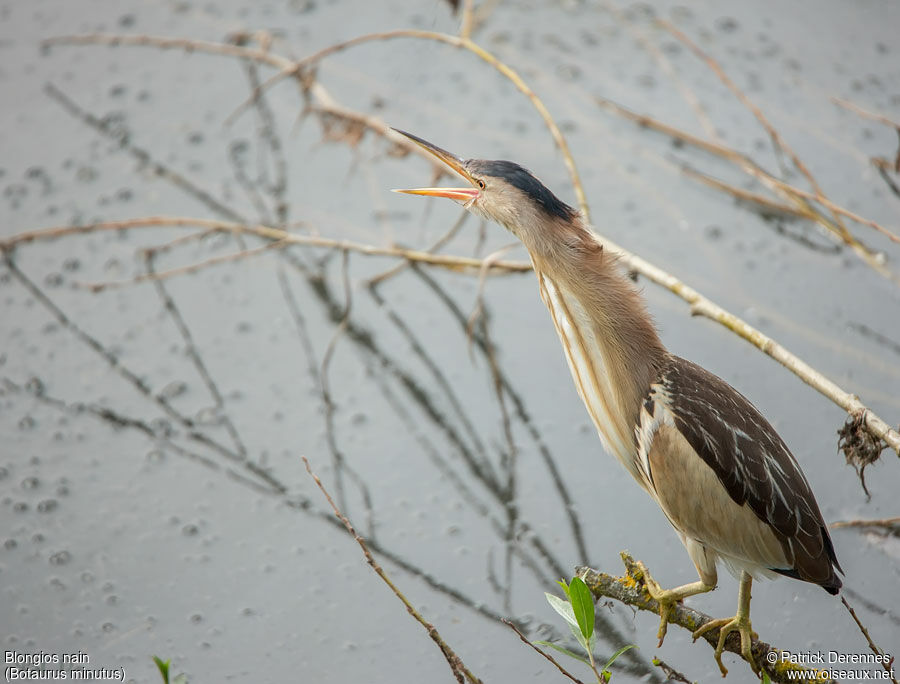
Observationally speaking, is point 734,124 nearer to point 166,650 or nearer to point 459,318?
point 459,318

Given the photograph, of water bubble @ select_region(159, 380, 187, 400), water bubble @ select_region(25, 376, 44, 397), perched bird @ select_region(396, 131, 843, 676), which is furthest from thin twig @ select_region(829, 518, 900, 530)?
water bubble @ select_region(25, 376, 44, 397)

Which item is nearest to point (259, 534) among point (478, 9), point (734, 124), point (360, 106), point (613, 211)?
point (613, 211)

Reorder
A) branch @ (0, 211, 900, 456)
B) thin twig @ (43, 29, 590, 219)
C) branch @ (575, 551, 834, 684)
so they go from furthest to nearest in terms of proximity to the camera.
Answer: thin twig @ (43, 29, 590, 219), branch @ (0, 211, 900, 456), branch @ (575, 551, 834, 684)

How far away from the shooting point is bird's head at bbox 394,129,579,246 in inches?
51.6

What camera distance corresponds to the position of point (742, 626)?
1.30m

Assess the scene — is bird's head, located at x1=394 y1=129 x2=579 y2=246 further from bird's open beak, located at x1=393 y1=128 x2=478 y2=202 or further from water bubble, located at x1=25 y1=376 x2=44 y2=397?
water bubble, located at x1=25 y1=376 x2=44 y2=397

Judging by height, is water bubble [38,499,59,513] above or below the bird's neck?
above

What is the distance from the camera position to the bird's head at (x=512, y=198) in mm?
1310

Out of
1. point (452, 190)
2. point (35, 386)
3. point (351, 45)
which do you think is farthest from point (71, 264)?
point (452, 190)

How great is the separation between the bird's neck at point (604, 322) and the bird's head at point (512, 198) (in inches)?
0.9

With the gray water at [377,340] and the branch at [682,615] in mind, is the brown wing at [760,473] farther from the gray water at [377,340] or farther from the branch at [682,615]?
the gray water at [377,340]

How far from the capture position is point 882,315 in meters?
1.97

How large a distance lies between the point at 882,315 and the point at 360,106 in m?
1.38

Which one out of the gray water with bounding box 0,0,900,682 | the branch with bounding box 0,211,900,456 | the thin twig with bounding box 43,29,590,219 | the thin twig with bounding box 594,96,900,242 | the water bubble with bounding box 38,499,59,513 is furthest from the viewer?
the thin twig with bounding box 594,96,900,242
